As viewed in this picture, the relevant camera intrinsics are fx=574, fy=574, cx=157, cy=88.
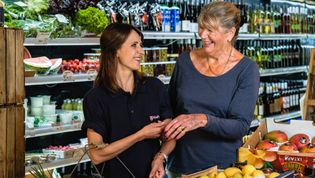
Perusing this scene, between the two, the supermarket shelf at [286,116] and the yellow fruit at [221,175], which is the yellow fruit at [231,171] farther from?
the supermarket shelf at [286,116]

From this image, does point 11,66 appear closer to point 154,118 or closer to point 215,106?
point 154,118

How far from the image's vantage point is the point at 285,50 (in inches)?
328

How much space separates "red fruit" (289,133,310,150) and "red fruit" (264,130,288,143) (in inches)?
1.7

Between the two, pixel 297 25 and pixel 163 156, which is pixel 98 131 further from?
pixel 297 25

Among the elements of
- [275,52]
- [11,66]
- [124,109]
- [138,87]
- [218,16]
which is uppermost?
[218,16]

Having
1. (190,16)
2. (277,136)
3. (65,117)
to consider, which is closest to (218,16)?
(277,136)

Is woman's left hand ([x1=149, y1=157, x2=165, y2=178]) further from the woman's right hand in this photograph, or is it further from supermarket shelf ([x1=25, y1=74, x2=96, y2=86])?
supermarket shelf ([x1=25, y1=74, x2=96, y2=86])

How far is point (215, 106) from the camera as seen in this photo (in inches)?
114

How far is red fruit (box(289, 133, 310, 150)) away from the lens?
3.07 meters

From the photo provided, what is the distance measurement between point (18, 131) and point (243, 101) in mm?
1153

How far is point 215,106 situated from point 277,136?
482 mm

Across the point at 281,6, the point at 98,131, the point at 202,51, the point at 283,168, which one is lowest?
the point at 283,168

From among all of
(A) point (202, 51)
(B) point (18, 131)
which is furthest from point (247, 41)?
(B) point (18, 131)

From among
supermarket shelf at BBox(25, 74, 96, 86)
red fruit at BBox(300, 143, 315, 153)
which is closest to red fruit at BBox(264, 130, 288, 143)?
red fruit at BBox(300, 143, 315, 153)
